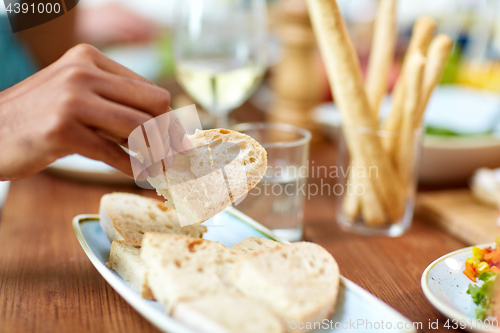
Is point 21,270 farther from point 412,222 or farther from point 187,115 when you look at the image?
point 412,222

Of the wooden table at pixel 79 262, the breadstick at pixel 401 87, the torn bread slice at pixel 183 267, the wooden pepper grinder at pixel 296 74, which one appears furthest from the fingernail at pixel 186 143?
the wooden pepper grinder at pixel 296 74

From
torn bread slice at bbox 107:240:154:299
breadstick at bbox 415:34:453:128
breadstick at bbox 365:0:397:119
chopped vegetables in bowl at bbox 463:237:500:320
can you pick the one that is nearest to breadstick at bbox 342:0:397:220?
breadstick at bbox 365:0:397:119

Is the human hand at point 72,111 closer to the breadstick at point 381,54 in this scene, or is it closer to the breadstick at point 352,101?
the breadstick at point 352,101

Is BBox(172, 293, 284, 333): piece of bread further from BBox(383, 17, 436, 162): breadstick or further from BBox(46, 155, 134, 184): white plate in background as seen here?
BBox(46, 155, 134, 184): white plate in background

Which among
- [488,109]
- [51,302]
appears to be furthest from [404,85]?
[51,302]

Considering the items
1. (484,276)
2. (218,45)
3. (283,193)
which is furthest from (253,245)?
(218,45)

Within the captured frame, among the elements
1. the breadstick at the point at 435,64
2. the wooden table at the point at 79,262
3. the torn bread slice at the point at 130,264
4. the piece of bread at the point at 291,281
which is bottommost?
the wooden table at the point at 79,262

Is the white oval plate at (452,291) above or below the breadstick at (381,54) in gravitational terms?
below
